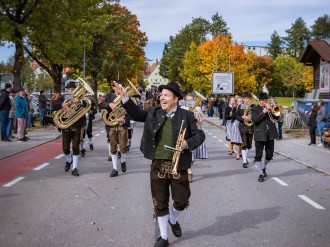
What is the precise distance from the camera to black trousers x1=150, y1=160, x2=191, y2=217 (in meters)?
5.15

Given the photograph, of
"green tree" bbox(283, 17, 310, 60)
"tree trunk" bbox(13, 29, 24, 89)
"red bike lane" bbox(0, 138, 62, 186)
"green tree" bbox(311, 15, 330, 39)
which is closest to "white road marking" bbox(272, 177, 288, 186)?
"red bike lane" bbox(0, 138, 62, 186)

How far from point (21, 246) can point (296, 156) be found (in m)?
10.7

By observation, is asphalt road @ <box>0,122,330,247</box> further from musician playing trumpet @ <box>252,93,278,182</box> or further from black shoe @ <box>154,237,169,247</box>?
musician playing trumpet @ <box>252,93,278,182</box>

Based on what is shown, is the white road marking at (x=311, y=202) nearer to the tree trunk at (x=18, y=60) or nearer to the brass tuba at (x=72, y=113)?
the brass tuba at (x=72, y=113)

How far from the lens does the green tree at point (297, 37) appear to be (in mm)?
104438

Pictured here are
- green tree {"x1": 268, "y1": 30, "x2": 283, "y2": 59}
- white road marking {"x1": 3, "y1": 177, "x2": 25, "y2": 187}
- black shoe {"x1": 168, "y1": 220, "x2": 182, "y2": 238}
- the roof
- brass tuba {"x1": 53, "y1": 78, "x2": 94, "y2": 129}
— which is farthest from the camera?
green tree {"x1": 268, "y1": 30, "x2": 283, "y2": 59}

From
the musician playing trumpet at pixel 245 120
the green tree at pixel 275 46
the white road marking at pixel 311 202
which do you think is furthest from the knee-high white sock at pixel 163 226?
the green tree at pixel 275 46

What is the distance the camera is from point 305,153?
1480 cm

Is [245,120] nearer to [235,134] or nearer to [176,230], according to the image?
[235,134]

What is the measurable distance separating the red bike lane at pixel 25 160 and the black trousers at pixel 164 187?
4722 mm

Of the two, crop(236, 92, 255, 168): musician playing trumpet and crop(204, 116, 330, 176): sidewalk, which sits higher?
crop(236, 92, 255, 168): musician playing trumpet

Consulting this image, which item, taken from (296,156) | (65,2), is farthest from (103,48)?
(296,156)

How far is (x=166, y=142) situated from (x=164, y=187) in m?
0.53

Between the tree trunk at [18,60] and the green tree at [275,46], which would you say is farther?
the green tree at [275,46]
